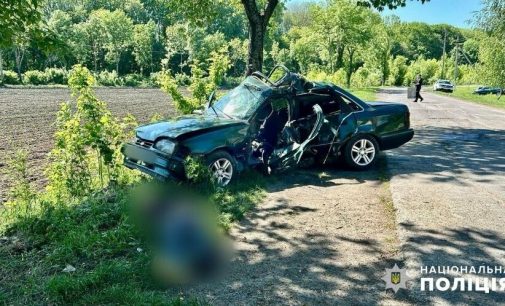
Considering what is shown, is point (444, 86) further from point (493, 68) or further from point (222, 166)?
point (222, 166)

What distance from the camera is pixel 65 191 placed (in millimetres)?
7422

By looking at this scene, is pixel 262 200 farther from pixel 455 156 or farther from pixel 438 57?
pixel 438 57

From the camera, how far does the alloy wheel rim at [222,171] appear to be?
23.7 ft

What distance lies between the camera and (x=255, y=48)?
13.3 metres

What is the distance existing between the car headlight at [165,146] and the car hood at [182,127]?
0.30 feet

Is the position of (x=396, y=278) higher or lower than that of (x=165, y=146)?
lower

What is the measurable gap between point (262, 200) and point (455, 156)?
17.2 feet

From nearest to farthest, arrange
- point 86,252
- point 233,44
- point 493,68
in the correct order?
1. point 86,252
2. point 493,68
3. point 233,44

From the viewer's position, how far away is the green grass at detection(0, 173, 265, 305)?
13.0 feet

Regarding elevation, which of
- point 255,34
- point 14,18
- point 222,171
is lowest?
point 222,171

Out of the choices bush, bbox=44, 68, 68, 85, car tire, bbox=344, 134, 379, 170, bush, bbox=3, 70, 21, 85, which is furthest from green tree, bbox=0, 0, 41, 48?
bush, bbox=44, 68, 68, 85

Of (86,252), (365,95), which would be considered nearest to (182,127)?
(86,252)

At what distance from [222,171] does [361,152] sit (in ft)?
9.23

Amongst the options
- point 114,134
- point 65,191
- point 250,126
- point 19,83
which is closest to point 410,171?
point 250,126
